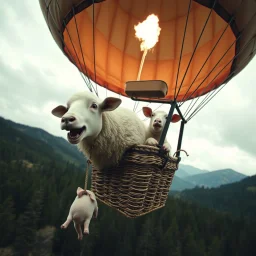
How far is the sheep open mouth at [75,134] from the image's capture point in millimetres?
1848

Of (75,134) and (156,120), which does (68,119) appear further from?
(156,120)

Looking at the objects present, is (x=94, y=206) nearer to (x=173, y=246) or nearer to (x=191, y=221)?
(x=173, y=246)

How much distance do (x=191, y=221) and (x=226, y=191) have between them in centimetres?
8353

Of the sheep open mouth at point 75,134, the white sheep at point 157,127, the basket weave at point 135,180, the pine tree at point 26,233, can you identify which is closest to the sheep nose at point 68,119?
the sheep open mouth at point 75,134

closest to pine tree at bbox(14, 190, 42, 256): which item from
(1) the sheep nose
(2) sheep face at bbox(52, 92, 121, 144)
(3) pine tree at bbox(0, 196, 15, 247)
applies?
(3) pine tree at bbox(0, 196, 15, 247)

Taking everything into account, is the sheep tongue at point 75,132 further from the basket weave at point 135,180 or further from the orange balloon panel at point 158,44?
the orange balloon panel at point 158,44

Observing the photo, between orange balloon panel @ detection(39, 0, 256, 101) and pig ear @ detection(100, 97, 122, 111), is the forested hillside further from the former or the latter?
pig ear @ detection(100, 97, 122, 111)

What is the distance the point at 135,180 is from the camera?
7.63 feet

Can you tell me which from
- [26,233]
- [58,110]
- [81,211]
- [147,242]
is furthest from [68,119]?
[147,242]

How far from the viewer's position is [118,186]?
8.06 feet

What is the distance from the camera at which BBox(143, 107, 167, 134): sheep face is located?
307 cm

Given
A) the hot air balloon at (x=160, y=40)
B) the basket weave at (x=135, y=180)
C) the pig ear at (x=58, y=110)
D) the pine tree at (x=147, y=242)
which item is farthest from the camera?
the pine tree at (x=147, y=242)

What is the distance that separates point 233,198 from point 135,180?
14017cm

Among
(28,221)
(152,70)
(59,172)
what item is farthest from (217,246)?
(152,70)
